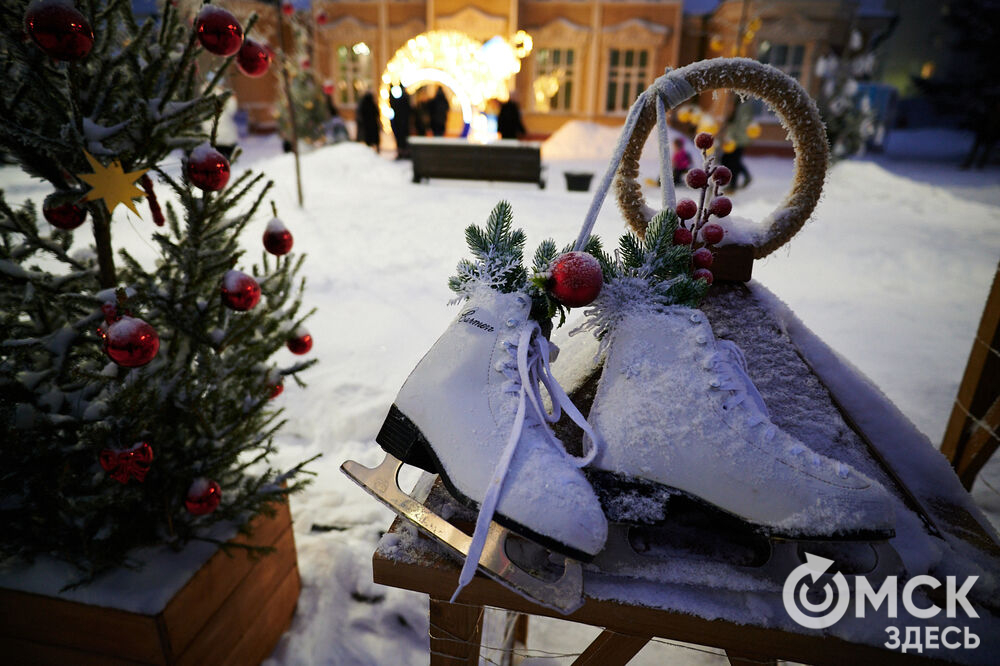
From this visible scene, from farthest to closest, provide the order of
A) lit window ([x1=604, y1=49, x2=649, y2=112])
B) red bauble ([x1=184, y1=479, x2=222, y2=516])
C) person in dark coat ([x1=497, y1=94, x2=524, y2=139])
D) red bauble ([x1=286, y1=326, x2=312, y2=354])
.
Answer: lit window ([x1=604, y1=49, x2=649, y2=112]) < person in dark coat ([x1=497, y1=94, x2=524, y2=139]) < red bauble ([x1=286, y1=326, x2=312, y2=354]) < red bauble ([x1=184, y1=479, x2=222, y2=516])

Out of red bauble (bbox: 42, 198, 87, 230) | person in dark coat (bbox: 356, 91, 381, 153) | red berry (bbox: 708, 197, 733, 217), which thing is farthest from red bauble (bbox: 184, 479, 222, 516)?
person in dark coat (bbox: 356, 91, 381, 153)

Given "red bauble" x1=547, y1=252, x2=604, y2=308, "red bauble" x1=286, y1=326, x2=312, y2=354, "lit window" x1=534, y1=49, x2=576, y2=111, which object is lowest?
"red bauble" x1=286, y1=326, x2=312, y2=354

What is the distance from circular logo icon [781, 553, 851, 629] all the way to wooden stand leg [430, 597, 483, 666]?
1.73 ft

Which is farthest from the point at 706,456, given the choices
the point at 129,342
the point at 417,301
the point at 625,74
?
the point at 625,74

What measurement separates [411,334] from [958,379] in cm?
348

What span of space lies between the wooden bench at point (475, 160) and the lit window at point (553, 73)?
8.76 m

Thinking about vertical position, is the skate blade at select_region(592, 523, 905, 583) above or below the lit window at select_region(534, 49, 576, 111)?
below

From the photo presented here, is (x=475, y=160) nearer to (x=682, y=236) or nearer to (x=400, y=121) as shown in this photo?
(x=400, y=121)

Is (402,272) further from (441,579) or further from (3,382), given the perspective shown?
(441,579)

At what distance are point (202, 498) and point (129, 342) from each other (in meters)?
0.51

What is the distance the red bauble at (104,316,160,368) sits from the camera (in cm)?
112

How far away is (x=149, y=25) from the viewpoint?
1.31 meters

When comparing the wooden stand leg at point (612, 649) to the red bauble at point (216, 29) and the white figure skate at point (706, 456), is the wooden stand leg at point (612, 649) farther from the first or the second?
the red bauble at point (216, 29)

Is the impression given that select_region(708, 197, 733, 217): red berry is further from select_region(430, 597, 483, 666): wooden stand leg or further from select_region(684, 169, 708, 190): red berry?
select_region(430, 597, 483, 666): wooden stand leg
